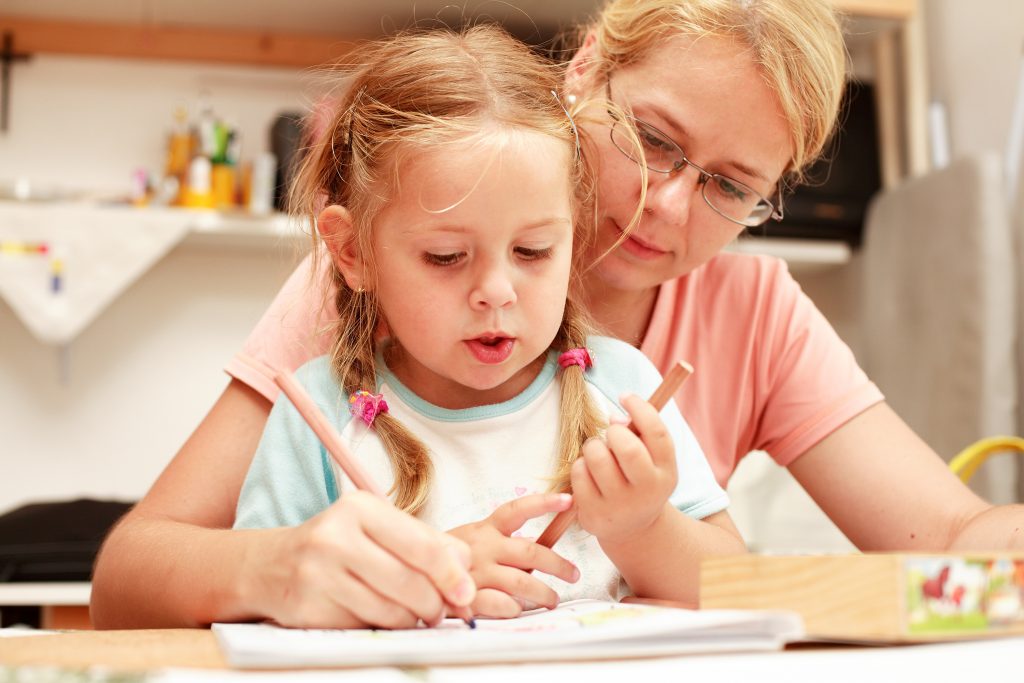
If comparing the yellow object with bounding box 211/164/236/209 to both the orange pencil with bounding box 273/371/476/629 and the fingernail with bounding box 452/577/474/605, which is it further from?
the fingernail with bounding box 452/577/474/605

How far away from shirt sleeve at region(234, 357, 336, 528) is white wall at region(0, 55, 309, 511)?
155 cm

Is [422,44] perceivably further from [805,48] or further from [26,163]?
[26,163]

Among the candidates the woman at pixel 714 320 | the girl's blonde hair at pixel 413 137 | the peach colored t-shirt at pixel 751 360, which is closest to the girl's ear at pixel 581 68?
the woman at pixel 714 320

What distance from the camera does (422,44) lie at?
3.05 feet

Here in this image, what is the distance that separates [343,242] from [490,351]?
7.1 inches

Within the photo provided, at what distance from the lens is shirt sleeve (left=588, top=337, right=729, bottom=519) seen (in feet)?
2.79

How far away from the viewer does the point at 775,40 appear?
3.40 feet

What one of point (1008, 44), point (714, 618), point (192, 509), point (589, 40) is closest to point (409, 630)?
point (714, 618)

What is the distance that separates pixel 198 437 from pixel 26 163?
5.47 ft

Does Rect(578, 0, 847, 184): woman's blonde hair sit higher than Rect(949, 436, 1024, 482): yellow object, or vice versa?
Rect(578, 0, 847, 184): woman's blonde hair

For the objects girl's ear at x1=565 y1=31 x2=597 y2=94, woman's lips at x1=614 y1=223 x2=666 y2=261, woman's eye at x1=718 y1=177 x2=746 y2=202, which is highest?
girl's ear at x1=565 y1=31 x2=597 y2=94

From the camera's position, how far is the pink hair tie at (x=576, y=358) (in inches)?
36.2

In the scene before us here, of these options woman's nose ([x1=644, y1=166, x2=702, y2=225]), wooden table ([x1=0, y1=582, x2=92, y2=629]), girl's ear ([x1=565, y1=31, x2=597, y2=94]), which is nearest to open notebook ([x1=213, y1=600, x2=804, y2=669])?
woman's nose ([x1=644, y1=166, x2=702, y2=225])

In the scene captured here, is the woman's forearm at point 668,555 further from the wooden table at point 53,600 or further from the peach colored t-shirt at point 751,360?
the wooden table at point 53,600
